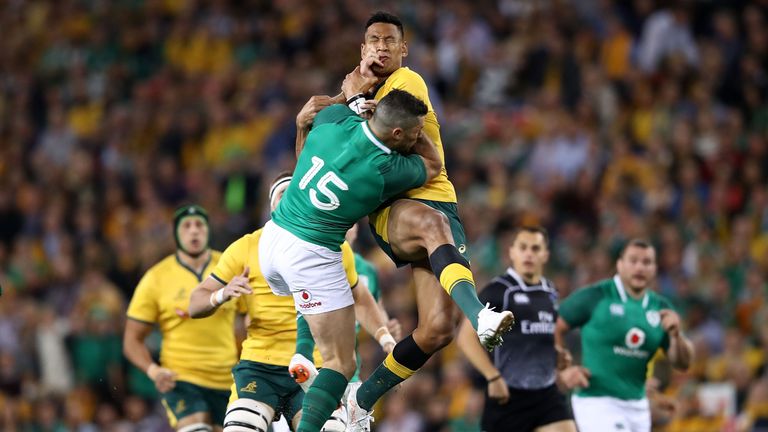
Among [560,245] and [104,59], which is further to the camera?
[104,59]

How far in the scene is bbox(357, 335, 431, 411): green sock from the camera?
8.51 meters

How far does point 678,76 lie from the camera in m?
17.4

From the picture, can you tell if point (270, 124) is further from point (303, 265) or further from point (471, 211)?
point (303, 265)

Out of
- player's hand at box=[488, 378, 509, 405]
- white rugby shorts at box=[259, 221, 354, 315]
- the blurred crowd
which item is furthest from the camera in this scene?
the blurred crowd

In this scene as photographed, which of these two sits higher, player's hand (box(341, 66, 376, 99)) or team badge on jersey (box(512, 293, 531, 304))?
player's hand (box(341, 66, 376, 99))

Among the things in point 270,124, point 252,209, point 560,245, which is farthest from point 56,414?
point 560,245

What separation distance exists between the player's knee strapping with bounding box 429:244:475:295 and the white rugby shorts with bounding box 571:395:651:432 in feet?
10.6

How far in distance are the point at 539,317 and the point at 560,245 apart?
17.1 feet

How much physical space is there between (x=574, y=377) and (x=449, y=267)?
3146 mm

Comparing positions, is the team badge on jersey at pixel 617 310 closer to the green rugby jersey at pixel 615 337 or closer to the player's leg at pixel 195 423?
the green rugby jersey at pixel 615 337

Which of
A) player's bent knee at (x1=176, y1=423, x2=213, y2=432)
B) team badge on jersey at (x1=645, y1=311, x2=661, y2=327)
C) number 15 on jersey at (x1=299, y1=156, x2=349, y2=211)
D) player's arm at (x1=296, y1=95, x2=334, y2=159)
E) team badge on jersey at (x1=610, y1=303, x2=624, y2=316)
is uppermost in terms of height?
Answer: player's arm at (x1=296, y1=95, x2=334, y2=159)

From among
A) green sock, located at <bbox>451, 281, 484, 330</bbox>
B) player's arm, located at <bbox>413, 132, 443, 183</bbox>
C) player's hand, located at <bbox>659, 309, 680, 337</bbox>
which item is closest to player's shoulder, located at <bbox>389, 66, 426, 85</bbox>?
player's arm, located at <bbox>413, 132, 443, 183</bbox>

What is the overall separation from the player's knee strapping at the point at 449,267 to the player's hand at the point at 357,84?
1.22 metres

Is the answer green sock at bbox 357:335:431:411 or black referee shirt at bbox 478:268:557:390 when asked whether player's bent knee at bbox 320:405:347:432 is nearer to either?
green sock at bbox 357:335:431:411
